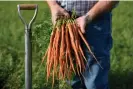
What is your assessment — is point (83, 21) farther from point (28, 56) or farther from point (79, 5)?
point (28, 56)

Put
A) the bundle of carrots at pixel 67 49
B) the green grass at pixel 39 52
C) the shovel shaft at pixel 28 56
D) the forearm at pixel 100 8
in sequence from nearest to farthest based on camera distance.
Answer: the forearm at pixel 100 8, the bundle of carrots at pixel 67 49, the shovel shaft at pixel 28 56, the green grass at pixel 39 52

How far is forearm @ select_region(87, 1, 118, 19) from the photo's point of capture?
10.2 ft

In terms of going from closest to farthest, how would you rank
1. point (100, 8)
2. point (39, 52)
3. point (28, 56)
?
1. point (100, 8)
2. point (28, 56)
3. point (39, 52)

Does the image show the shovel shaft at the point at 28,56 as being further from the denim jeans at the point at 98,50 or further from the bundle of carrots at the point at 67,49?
the denim jeans at the point at 98,50

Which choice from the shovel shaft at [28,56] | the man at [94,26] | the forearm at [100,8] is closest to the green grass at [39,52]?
the shovel shaft at [28,56]

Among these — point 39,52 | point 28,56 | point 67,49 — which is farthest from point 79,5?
point 39,52

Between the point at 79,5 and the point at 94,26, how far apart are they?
171mm

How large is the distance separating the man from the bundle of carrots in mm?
44

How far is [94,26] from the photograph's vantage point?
324cm

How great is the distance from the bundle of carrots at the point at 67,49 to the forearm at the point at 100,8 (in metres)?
0.14

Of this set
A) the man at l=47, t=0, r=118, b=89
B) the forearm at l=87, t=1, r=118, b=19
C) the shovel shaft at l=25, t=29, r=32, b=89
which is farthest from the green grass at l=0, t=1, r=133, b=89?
the forearm at l=87, t=1, r=118, b=19

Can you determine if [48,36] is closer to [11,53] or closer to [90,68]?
[90,68]

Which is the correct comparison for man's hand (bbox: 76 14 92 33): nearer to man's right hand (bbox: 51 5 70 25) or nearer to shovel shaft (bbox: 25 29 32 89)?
man's right hand (bbox: 51 5 70 25)

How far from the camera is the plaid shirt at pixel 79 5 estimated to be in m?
3.24
